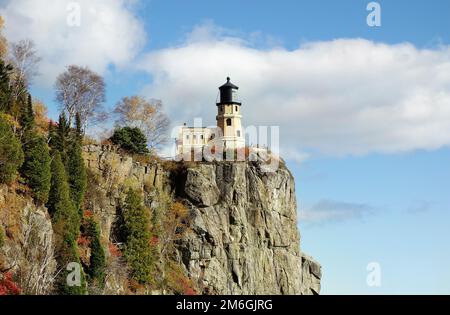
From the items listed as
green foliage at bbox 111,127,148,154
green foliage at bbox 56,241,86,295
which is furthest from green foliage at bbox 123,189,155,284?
green foliage at bbox 56,241,86,295

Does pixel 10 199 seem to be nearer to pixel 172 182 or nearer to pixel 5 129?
pixel 5 129

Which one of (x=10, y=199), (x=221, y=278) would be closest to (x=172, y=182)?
(x=221, y=278)

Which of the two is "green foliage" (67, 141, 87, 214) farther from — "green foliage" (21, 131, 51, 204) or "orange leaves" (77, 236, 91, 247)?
"green foliage" (21, 131, 51, 204)

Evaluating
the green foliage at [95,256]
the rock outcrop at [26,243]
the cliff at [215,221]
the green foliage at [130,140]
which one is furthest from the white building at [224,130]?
the rock outcrop at [26,243]

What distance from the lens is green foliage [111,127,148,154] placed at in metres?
74.6

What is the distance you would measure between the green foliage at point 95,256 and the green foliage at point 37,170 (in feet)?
19.5

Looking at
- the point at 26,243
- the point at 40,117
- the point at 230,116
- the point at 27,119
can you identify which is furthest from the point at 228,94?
the point at 26,243

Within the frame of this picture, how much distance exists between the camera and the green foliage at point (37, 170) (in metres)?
51.9

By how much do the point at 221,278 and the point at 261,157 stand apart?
18.4m

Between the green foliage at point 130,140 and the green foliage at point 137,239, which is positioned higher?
the green foliage at point 130,140

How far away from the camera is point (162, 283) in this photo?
218 ft

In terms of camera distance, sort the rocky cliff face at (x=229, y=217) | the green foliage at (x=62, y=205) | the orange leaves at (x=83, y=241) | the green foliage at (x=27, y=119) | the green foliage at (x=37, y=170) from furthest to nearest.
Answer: the rocky cliff face at (x=229, y=217)
the orange leaves at (x=83, y=241)
the green foliage at (x=27, y=119)
the green foliage at (x=62, y=205)
the green foliage at (x=37, y=170)

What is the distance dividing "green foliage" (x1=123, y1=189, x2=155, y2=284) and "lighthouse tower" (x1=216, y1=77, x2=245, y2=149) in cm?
3268

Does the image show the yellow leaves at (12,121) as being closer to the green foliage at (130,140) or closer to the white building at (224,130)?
the green foliage at (130,140)
